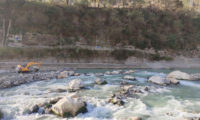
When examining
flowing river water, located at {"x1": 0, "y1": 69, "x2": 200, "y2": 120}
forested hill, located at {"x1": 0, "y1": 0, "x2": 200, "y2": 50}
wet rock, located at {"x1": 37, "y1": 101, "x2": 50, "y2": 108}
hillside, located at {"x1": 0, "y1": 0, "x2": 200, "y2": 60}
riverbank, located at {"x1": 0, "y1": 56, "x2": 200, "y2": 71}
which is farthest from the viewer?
forested hill, located at {"x1": 0, "y1": 0, "x2": 200, "y2": 50}

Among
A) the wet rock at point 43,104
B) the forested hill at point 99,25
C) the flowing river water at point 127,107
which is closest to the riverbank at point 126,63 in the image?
the forested hill at point 99,25

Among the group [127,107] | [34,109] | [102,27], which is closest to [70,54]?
[102,27]

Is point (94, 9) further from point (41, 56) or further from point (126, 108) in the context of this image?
point (126, 108)

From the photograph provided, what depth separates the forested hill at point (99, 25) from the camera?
25922 mm

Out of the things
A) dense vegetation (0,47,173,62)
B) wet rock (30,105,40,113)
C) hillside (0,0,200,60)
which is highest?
hillside (0,0,200,60)

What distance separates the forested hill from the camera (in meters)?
25.9

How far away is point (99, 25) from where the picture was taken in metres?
29.6

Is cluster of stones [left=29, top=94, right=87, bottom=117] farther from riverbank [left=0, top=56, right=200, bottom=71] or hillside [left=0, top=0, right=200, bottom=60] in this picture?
hillside [left=0, top=0, right=200, bottom=60]

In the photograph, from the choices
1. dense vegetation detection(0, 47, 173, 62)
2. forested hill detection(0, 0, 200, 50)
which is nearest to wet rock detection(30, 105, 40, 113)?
dense vegetation detection(0, 47, 173, 62)

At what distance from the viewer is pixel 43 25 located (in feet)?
88.1

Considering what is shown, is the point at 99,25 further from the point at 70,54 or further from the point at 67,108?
the point at 67,108

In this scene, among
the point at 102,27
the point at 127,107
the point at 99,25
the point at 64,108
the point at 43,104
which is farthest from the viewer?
the point at 99,25

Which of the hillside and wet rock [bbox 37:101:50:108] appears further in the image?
the hillside

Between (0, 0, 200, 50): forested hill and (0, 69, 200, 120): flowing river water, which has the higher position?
(0, 0, 200, 50): forested hill
